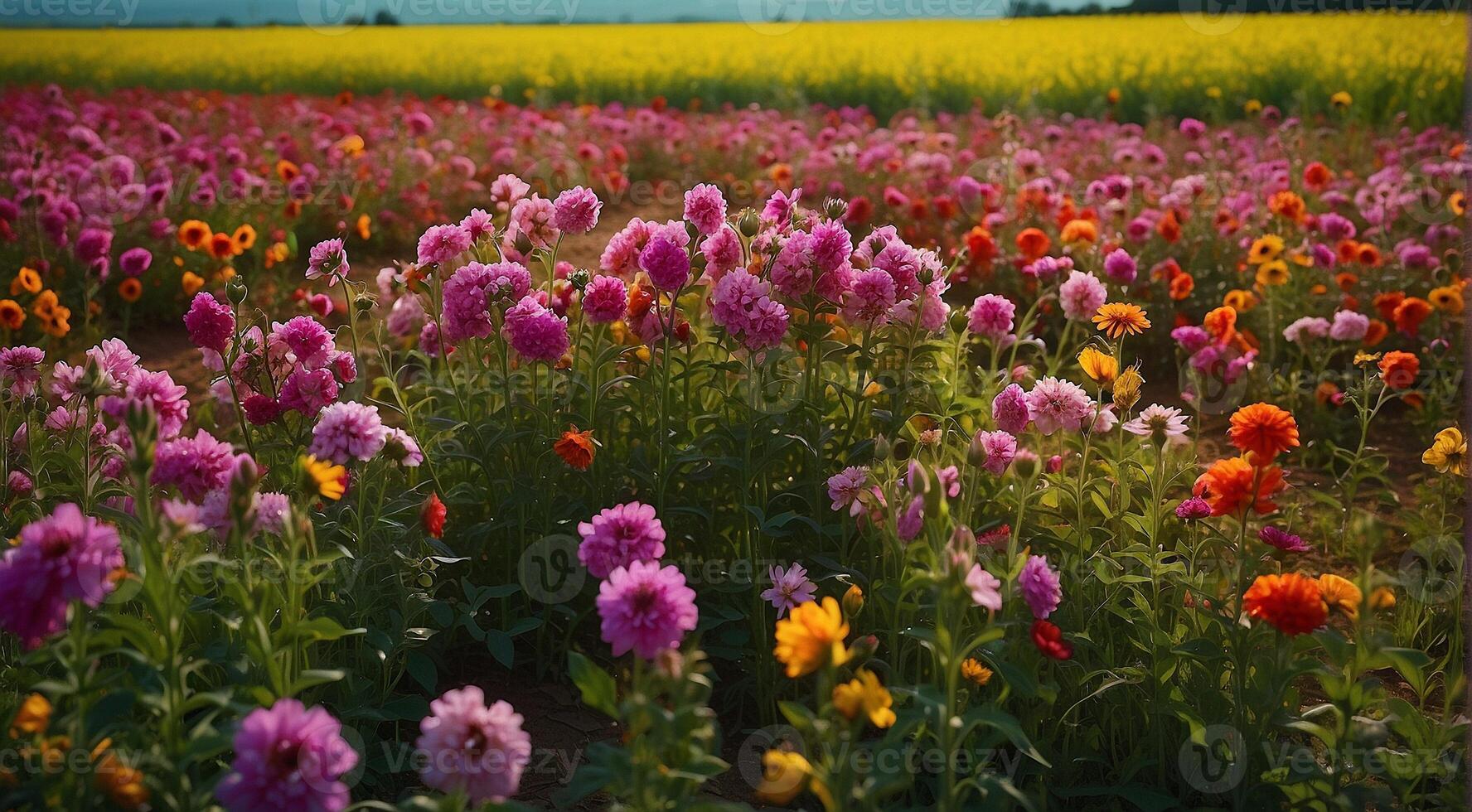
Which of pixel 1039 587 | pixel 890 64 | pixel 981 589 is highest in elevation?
pixel 890 64

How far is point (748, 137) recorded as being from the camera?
8227mm

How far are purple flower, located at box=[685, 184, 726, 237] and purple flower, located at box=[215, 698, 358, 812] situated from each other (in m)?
1.34

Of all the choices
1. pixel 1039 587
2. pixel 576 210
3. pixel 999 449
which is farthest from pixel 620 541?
pixel 576 210

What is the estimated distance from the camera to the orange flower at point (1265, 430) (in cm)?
201

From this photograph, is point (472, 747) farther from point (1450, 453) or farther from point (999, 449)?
point (1450, 453)

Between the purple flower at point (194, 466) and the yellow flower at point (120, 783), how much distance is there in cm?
52

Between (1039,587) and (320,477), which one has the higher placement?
A: (320,477)

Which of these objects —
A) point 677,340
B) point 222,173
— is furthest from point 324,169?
point 677,340

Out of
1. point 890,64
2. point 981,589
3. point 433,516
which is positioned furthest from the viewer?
point 890,64

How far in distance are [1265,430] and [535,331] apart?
1.40 meters

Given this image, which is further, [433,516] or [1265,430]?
[433,516]

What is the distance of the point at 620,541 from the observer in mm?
1849

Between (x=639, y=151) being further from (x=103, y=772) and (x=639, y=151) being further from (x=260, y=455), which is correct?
(x=103, y=772)

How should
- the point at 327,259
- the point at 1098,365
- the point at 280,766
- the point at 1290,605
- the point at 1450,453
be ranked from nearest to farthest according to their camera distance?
1. the point at 280,766
2. the point at 1290,605
3. the point at 1098,365
4. the point at 327,259
5. the point at 1450,453
